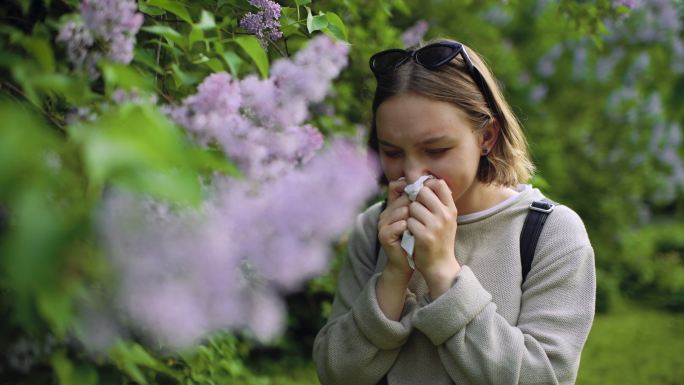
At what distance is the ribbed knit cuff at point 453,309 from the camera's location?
157 centimetres

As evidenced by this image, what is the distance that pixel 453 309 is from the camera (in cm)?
157

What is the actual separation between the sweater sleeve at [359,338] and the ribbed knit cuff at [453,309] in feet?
0.26

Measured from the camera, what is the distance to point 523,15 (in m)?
7.89

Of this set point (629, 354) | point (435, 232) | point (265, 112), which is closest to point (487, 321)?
point (435, 232)

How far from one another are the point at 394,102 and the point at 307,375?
3018 millimetres

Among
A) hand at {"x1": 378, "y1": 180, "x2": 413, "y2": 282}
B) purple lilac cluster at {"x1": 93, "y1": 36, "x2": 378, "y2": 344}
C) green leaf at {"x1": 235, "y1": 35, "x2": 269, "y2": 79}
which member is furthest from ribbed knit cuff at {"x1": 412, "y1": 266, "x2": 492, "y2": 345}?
green leaf at {"x1": 235, "y1": 35, "x2": 269, "y2": 79}

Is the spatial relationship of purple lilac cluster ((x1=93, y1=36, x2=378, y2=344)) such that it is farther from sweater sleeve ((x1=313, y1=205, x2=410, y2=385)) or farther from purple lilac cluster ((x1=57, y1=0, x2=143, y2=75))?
sweater sleeve ((x1=313, y1=205, x2=410, y2=385))

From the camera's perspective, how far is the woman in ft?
5.23

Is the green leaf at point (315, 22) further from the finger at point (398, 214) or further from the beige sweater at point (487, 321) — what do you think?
the beige sweater at point (487, 321)

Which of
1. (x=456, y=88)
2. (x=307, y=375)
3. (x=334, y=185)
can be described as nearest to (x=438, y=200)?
(x=456, y=88)

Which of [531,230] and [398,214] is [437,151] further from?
[531,230]

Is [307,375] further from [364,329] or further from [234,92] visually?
[234,92]

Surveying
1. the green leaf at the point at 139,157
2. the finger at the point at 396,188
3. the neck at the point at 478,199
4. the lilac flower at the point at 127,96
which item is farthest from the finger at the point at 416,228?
the green leaf at the point at 139,157

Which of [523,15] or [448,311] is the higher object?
[448,311]
